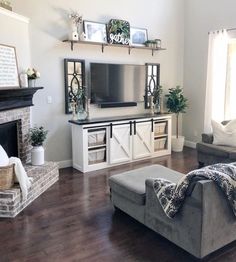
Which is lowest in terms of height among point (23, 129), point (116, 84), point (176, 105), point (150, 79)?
point (23, 129)

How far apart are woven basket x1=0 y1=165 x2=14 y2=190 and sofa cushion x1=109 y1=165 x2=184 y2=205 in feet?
3.83

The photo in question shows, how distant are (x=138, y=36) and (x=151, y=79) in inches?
35.6

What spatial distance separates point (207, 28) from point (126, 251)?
487 cm

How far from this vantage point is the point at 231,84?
18.2 feet

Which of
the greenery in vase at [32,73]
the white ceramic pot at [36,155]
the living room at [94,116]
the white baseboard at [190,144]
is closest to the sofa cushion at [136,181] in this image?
the living room at [94,116]

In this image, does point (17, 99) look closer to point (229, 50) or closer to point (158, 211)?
point (158, 211)

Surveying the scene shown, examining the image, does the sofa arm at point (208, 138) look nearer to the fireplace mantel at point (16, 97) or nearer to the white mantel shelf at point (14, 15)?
the fireplace mantel at point (16, 97)

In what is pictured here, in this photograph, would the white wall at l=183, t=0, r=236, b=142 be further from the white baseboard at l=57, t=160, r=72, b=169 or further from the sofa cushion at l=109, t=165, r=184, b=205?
the sofa cushion at l=109, t=165, r=184, b=205

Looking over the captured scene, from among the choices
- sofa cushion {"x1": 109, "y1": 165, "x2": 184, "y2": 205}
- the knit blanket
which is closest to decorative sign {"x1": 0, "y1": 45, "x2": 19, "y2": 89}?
sofa cushion {"x1": 109, "y1": 165, "x2": 184, "y2": 205}

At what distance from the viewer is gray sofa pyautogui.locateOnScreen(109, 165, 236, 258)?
7.30 feet

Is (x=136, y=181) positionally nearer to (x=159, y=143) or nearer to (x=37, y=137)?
(x=37, y=137)

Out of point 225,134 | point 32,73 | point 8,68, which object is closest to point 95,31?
point 32,73

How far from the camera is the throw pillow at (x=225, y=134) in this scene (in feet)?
15.1

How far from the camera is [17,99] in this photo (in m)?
4.02
